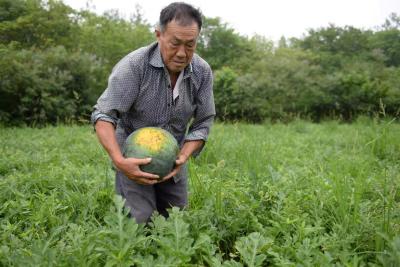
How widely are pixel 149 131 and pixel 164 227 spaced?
2.07 feet

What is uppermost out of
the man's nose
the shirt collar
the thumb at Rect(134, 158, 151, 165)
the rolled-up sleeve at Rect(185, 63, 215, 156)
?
the man's nose

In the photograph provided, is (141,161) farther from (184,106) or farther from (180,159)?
(184,106)

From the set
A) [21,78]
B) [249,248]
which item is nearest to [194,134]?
[249,248]

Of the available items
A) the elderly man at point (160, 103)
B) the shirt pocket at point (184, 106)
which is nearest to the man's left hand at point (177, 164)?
the elderly man at point (160, 103)

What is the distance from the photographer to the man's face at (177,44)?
2.50 meters

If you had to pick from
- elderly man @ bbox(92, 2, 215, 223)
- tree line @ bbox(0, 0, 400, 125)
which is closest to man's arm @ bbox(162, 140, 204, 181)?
elderly man @ bbox(92, 2, 215, 223)

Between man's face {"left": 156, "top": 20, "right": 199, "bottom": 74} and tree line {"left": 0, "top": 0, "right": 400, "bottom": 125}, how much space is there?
6.85m

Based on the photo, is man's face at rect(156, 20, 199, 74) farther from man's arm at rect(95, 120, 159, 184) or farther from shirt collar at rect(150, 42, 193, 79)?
man's arm at rect(95, 120, 159, 184)

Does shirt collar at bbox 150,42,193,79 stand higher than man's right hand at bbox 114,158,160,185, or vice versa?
shirt collar at bbox 150,42,193,79

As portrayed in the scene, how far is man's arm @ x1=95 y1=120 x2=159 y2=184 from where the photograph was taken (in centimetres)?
248

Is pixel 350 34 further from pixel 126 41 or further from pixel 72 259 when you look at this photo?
pixel 72 259

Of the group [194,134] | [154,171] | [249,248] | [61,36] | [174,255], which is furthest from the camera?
[61,36]

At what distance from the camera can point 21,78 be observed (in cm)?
1262

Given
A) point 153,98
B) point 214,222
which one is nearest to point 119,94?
point 153,98
